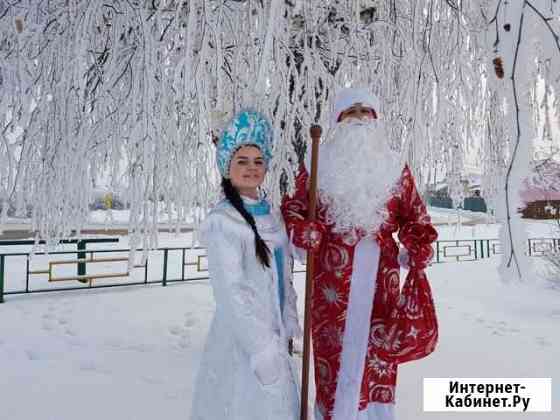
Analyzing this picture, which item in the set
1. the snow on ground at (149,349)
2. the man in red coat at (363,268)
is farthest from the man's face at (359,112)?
the snow on ground at (149,349)

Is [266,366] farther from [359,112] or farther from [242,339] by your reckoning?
[359,112]

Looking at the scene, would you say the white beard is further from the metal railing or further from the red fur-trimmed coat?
the metal railing

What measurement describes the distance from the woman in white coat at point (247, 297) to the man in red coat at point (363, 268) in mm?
168

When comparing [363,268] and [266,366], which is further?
[363,268]

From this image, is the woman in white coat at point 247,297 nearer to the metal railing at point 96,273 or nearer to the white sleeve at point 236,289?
the white sleeve at point 236,289

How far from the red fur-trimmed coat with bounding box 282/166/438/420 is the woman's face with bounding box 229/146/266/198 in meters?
0.21

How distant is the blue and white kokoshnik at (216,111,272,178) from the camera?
1.62 metres

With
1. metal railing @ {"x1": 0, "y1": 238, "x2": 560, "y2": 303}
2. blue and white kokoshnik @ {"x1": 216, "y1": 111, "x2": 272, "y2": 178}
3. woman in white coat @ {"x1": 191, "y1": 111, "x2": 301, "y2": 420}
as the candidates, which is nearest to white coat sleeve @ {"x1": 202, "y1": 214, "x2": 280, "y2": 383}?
woman in white coat @ {"x1": 191, "y1": 111, "x2": 301, "y2": 420}

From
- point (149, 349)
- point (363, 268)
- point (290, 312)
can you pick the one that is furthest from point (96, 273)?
point (363, 268)

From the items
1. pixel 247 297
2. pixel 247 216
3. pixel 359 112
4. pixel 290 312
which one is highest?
pixel 359 112

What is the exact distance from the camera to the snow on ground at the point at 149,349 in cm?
278

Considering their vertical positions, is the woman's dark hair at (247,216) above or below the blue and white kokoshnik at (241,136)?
below

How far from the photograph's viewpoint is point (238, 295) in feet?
4.74

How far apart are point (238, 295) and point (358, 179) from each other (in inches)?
28.2
